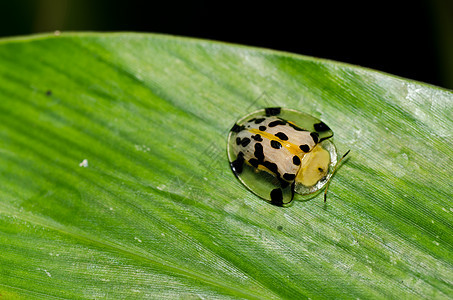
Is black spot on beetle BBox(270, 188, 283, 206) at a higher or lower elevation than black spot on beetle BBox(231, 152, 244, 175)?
lower

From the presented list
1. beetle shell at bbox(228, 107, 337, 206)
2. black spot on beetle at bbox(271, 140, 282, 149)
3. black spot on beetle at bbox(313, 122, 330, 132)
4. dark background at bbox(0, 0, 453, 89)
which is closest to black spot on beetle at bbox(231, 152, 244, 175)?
beetle shell at bbox(228, 107, 337, 206)

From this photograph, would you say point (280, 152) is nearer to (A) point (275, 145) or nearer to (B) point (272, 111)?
(A) point (275, 145)

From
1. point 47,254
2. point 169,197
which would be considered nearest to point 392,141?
point 169,197

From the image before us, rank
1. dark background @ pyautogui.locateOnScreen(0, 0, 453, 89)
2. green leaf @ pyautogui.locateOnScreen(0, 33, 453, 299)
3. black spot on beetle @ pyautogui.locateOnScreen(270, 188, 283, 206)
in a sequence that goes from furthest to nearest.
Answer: dark background @ pyautogui.locateOnScreen(0, 0, 453, 89), black spot on beetle @ pyautogui.locateOnScreen(270, 188, 283, 206), green leaf @ pyautogui.locateOnScreen(0, 33, 453, 299)

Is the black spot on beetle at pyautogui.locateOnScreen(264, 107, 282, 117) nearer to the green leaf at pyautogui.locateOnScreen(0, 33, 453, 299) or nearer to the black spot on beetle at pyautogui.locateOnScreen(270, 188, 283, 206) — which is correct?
the green leaf at pyautogui.locateOnScreen(0, 33, 453, 299)

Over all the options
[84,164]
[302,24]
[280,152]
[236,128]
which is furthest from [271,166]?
[302,24]

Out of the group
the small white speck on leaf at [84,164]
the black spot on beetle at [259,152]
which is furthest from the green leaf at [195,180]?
the black spot on beetle at [259,152]

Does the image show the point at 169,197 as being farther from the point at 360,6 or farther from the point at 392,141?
the point at 360,6
